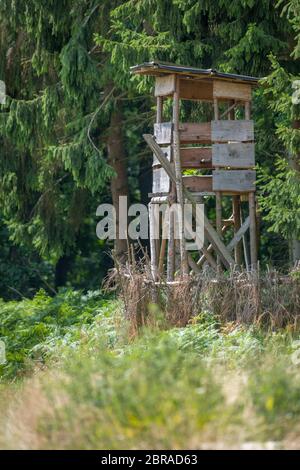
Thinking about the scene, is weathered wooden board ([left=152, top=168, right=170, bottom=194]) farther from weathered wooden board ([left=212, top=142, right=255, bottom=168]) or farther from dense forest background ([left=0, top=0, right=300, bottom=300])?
dense forest background ([left=0, top=0, right=300, bottom=300])

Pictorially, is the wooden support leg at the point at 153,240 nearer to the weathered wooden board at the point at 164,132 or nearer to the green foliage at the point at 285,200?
the weathered wooden board at the point at 164,132

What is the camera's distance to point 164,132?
1422 cm

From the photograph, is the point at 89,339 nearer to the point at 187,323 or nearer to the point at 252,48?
the point at 187,323

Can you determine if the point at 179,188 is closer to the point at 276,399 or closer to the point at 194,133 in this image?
the point at 194,133

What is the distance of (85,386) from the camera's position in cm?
728

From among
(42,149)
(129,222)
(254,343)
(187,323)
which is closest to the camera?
(254,343)

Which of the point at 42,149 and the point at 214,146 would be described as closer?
the point at 214,146

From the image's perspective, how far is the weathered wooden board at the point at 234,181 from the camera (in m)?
14.4

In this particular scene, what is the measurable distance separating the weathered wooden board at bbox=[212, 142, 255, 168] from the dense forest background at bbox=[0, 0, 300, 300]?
0.50 meters

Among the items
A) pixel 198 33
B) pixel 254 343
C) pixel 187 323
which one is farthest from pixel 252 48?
pixel 254 343

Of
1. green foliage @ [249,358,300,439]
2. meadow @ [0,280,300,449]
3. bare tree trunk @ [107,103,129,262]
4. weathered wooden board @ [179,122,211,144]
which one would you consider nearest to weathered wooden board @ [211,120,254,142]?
weathered wooden board @ [179,122,211,144]

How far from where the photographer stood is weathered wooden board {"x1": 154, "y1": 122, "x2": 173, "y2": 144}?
14.1 meters

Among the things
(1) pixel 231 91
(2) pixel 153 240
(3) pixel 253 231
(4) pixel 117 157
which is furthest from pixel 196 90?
(4) pixel 117 157

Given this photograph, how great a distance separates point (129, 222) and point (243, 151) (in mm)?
8714
